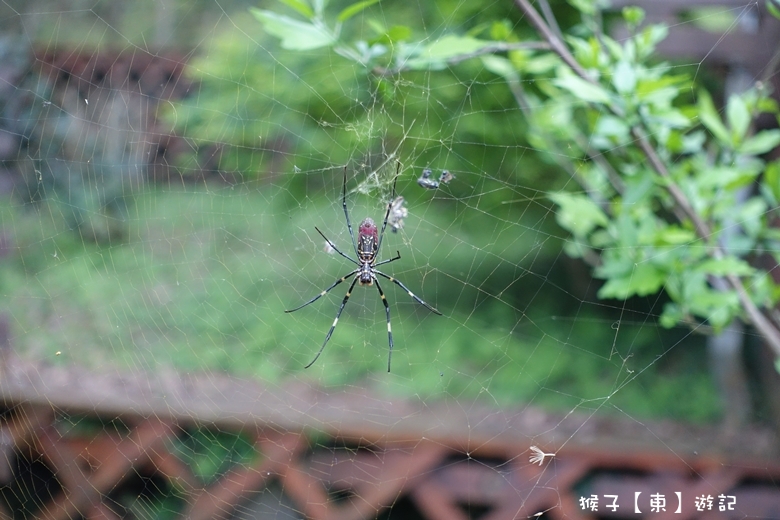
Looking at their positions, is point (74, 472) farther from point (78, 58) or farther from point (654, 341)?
point (78, 58)

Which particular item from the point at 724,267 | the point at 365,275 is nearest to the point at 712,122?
the point at 724,267

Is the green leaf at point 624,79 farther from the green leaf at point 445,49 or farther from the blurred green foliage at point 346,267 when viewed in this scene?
the blurred green foliage at point 346,267

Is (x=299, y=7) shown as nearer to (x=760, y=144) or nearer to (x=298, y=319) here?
(x=760, y=144)

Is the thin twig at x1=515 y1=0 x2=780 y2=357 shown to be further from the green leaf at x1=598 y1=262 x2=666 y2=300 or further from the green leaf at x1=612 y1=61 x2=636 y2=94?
the green leaf at x1=598 y1=262 x2=666 y2=300

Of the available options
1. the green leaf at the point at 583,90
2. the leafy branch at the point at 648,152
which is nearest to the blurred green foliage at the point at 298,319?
the leafy branch at the point at 648,152

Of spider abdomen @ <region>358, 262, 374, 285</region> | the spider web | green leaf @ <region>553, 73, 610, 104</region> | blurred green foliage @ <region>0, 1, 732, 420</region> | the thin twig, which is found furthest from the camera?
blurred green foliage @ <region>0, 1, 732, 420</region>

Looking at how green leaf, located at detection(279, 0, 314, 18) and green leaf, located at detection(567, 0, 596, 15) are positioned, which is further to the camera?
green leaf, located at detection(567, 0, 596, 15)

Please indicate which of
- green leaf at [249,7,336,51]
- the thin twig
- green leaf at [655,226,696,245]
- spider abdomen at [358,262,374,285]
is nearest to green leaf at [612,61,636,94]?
the thin twig
